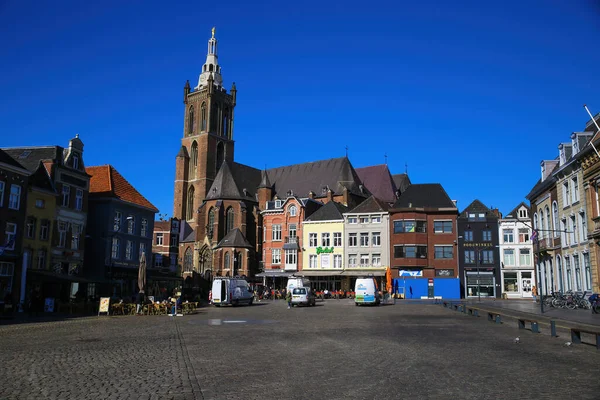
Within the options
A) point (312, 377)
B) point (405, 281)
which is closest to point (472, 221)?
point (405, 281)

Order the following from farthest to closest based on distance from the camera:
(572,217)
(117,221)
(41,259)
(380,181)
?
(380,181) < (117,221) < (572,217) < (41,259)

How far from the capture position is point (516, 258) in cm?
6425

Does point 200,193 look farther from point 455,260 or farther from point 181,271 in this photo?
point 455,260

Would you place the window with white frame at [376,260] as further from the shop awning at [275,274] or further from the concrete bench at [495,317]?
the concrete bench at [495,317]

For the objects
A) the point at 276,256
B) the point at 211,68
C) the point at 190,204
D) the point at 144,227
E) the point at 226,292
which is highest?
the point at 211,68

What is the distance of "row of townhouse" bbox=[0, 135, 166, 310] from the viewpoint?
32844mm

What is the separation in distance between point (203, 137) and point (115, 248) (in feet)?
162

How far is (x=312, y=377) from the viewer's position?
34.6 feet

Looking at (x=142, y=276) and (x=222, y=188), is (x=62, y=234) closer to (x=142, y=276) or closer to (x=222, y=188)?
(x=142, y=276)

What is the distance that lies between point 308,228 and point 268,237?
704 centimetres

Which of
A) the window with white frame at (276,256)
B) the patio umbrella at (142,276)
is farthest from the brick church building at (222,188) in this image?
the patio umbrella at (142,276)

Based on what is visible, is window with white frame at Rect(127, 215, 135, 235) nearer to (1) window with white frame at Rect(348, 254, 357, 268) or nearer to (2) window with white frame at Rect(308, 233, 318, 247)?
(2) window with white frame at Rect(308, 233, 318, 247)

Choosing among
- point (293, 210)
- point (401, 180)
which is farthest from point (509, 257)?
point (293, 210)

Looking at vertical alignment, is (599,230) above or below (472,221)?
below
